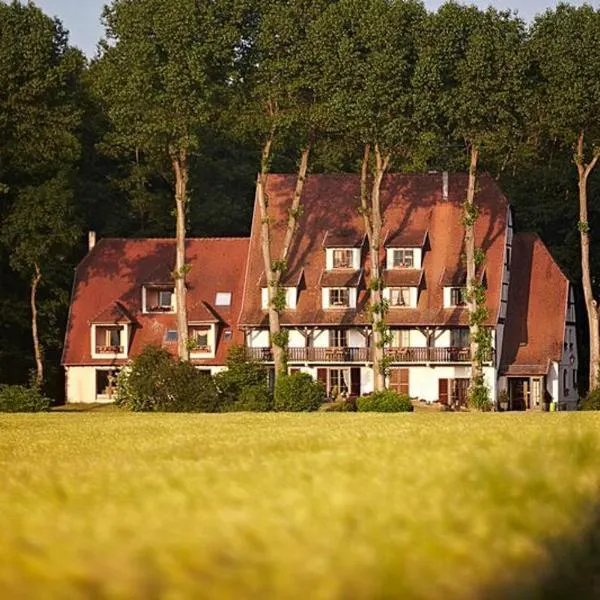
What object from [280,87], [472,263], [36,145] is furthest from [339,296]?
[36,145]

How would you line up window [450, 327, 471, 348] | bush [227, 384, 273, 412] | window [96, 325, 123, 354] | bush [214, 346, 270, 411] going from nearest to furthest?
1. bush [227, 384, 273, 412]
2. bush [214, 346, 270, 411]
3. window [450, 327, 471, 348]
4. window [96, 325, 123, 354]

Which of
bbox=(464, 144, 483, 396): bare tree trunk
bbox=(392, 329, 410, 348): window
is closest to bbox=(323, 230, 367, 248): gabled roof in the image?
bbox=(392, 329, 410, 348): window

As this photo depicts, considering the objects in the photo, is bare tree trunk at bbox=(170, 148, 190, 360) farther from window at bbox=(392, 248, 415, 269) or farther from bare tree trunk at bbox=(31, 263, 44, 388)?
window at bbox=(392, 248, 415, 269)

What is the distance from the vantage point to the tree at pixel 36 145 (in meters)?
78.1

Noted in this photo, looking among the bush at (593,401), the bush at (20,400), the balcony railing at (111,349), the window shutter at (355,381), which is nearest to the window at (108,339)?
the balcony railing at (111,349)

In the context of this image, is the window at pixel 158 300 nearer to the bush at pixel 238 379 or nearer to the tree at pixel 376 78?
the bush at pixel 238 379

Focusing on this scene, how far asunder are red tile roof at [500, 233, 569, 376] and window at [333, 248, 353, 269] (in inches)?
335

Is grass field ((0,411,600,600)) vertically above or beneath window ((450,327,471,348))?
beneath

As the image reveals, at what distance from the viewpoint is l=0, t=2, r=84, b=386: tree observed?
256 feet

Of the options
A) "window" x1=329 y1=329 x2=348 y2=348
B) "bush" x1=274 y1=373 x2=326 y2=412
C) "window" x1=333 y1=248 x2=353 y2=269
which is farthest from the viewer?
"window" x1=333 y1=248 x2=353 y2=269

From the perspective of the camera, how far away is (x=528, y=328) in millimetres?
88250

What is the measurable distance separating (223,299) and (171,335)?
3444mm

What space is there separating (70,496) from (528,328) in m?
76.7

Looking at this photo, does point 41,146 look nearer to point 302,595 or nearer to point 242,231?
point 242,231
